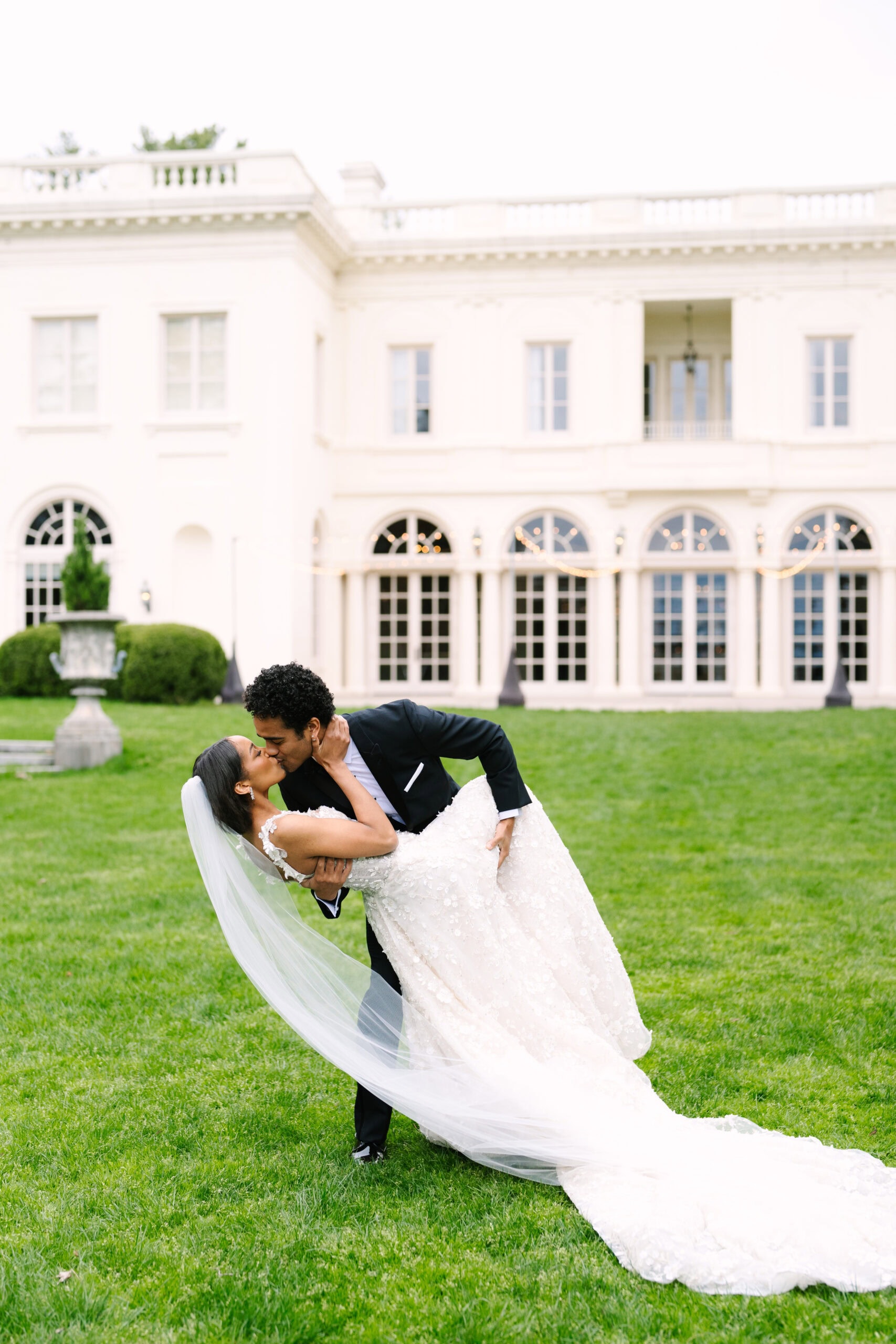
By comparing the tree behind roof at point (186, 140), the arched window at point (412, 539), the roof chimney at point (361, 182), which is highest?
the tree behind roof at point (186, 140)

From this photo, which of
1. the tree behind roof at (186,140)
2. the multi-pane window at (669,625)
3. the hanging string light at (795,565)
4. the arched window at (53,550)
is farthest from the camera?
the tree behind roof at (186,140)

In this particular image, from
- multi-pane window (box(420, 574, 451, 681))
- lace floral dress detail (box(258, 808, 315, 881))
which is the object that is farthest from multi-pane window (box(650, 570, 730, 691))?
lace floral dress detail (box(258, 808, 315, 881))

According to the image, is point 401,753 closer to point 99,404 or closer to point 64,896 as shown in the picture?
point 64,896

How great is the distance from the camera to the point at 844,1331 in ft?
A: 10.8

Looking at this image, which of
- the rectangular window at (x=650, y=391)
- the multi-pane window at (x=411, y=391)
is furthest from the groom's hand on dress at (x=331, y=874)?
the rectangular window at (x=650, y=391)

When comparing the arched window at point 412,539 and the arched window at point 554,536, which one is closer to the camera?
the arched window at point 554,536

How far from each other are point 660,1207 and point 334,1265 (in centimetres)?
93

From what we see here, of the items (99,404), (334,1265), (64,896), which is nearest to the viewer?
(334,1265)

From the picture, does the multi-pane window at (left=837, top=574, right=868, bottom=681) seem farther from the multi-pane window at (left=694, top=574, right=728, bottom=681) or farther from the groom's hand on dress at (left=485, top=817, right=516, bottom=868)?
the groom's hand on dress at (left=485, top=817, right=516, bottom=868)

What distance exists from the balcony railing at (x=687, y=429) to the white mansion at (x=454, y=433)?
90 mm

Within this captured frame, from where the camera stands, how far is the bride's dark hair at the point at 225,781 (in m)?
4.20

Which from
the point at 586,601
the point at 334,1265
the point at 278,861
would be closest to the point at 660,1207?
the point at 334,1265

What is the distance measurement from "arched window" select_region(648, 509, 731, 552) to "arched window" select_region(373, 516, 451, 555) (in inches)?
161

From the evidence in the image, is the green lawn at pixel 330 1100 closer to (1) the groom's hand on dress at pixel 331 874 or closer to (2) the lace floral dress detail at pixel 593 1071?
(2) the lace floral dress detail at pixel 593 1071
